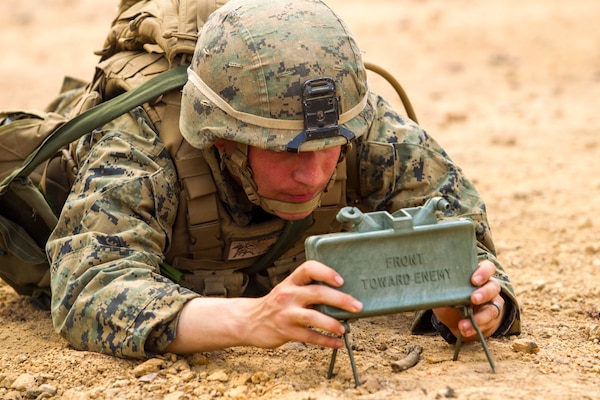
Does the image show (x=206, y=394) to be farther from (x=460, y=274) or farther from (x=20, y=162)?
(x=20, y=162)

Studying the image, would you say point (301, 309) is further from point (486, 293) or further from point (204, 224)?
point (204, 224)

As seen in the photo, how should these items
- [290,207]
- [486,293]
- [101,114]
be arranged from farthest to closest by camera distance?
[101,114] < [290,207] < [486,293]

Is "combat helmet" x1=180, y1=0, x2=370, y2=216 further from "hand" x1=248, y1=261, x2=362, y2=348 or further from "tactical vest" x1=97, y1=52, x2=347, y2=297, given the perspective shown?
"hand" x1=248, y1=261, x2=362, y2=348

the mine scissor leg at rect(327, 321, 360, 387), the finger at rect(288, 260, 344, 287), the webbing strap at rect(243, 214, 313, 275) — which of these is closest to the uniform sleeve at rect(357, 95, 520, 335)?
the webbing strap at rect(243, 214, 313, 275)

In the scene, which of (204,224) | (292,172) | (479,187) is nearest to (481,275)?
(292,172)

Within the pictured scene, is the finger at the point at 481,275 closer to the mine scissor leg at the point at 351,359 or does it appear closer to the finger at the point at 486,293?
the finger at the point at 486,293

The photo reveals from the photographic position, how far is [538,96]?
10.8m

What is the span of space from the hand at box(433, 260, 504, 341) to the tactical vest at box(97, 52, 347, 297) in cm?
78

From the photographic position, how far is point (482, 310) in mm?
3604

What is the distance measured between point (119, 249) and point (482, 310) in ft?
4.36

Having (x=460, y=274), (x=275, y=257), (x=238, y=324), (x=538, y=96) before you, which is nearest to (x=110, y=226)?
(x=238, y=324)

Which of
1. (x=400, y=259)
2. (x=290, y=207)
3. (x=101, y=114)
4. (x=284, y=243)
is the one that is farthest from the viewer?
(x=284, y=243)

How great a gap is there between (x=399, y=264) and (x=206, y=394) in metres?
0.78

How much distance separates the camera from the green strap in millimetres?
4137
